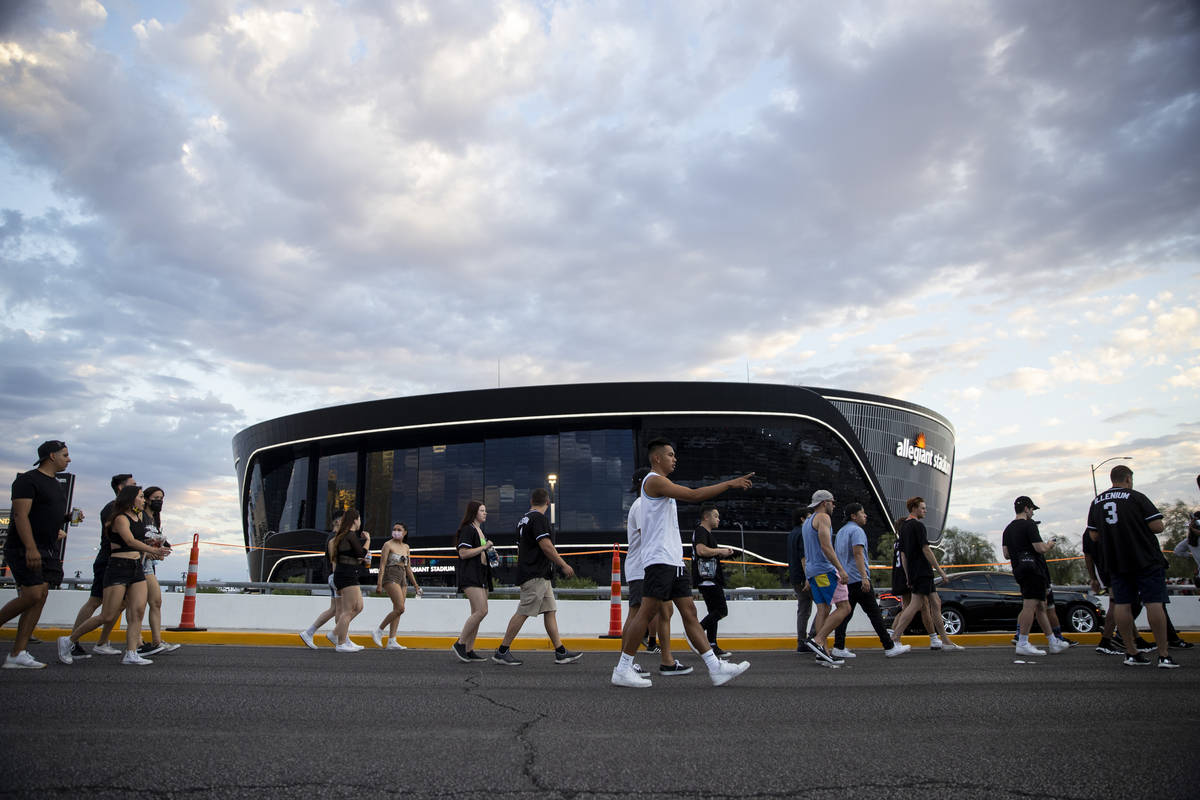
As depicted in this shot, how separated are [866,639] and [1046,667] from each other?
414 cm

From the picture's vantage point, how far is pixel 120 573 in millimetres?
6949

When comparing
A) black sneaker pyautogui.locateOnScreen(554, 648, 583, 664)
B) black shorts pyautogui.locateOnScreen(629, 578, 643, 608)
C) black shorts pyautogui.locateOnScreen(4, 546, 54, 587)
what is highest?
black shorts pyautogui.locateOnScreen(4, 546, 54, 587)

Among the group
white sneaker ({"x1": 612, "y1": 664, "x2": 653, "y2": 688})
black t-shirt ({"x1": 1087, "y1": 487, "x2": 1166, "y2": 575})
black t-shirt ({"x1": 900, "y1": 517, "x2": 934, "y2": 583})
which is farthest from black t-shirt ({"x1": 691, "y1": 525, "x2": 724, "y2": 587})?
black t-shirt ({"x1": 1087, "y1": 487, "x2": 1166, "y2": 575})

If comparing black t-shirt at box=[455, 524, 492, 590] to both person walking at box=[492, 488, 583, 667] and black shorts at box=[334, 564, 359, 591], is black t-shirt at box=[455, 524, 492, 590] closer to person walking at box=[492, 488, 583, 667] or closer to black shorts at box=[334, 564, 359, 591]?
person walking at box=[492, 488, 583, 667]

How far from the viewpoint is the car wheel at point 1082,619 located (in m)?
13.3

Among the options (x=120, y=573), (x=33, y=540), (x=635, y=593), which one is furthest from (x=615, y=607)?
(x=33, y=540)

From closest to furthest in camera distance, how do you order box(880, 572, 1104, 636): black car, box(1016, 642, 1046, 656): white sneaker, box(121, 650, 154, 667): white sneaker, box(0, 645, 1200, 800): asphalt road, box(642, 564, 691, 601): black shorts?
box(0, 645, 1200, 800): asphalt road, box(642, 564, 691, 601): black shorts, box(121, 650, 154, 667): white sneaker, box(1016, 642, 1046, 656): white sneaker, box(880, 572, 1104, 636): black car

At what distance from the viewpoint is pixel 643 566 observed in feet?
19.7

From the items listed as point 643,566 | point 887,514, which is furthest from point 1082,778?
point 887,514

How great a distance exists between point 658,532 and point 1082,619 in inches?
437

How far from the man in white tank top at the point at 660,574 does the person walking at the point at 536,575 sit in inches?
74.3

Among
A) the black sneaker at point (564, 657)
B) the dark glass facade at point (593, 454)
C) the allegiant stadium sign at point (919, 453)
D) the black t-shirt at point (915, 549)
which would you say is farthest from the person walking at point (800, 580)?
the allegiant stadium sign at point (919, 453)

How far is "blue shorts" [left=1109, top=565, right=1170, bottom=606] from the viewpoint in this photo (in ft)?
22.7

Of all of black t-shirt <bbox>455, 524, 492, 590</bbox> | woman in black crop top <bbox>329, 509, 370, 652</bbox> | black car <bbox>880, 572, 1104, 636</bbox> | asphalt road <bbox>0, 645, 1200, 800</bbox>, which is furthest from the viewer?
black car <bbox>880, 572, 1104, 636</bbox>
